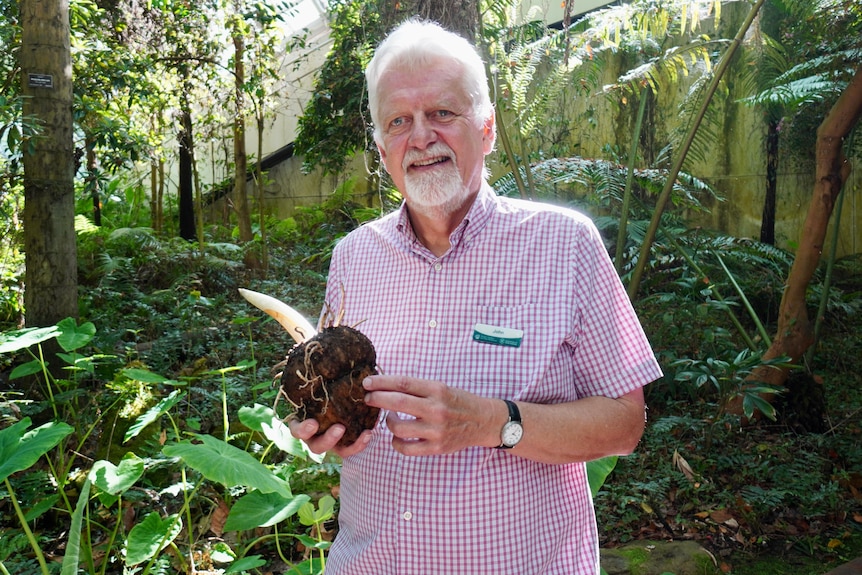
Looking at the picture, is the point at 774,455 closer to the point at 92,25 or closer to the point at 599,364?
the point at 599,364

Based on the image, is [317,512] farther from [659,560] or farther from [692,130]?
[692,130]

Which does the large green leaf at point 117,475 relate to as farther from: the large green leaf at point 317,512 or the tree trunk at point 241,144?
the tree trunk at point 241,144

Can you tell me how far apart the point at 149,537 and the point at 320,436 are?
1.32 meters

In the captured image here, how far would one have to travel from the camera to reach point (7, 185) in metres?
5.32

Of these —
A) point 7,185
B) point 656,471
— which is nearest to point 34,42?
point 7,185

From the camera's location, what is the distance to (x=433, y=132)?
5.42 ft

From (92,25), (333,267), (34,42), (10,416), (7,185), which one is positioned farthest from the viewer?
(92,25)

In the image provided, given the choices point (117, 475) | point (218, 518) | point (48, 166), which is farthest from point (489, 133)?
point (48, 166)

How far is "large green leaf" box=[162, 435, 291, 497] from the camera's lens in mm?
1999

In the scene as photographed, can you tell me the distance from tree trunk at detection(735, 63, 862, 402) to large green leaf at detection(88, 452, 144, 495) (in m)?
3.79

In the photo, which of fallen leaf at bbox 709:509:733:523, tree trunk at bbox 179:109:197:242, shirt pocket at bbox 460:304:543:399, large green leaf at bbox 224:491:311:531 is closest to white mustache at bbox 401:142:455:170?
shirt pocket at bbox 460:304:543:399

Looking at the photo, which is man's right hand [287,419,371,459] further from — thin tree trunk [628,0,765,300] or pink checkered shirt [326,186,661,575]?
thin tree trunk [628,0,765,300]

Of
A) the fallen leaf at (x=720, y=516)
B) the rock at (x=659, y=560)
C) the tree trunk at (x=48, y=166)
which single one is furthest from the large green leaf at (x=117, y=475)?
the fallen leaf at (x=720, y=516)

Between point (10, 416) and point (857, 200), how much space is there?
25.0ft
